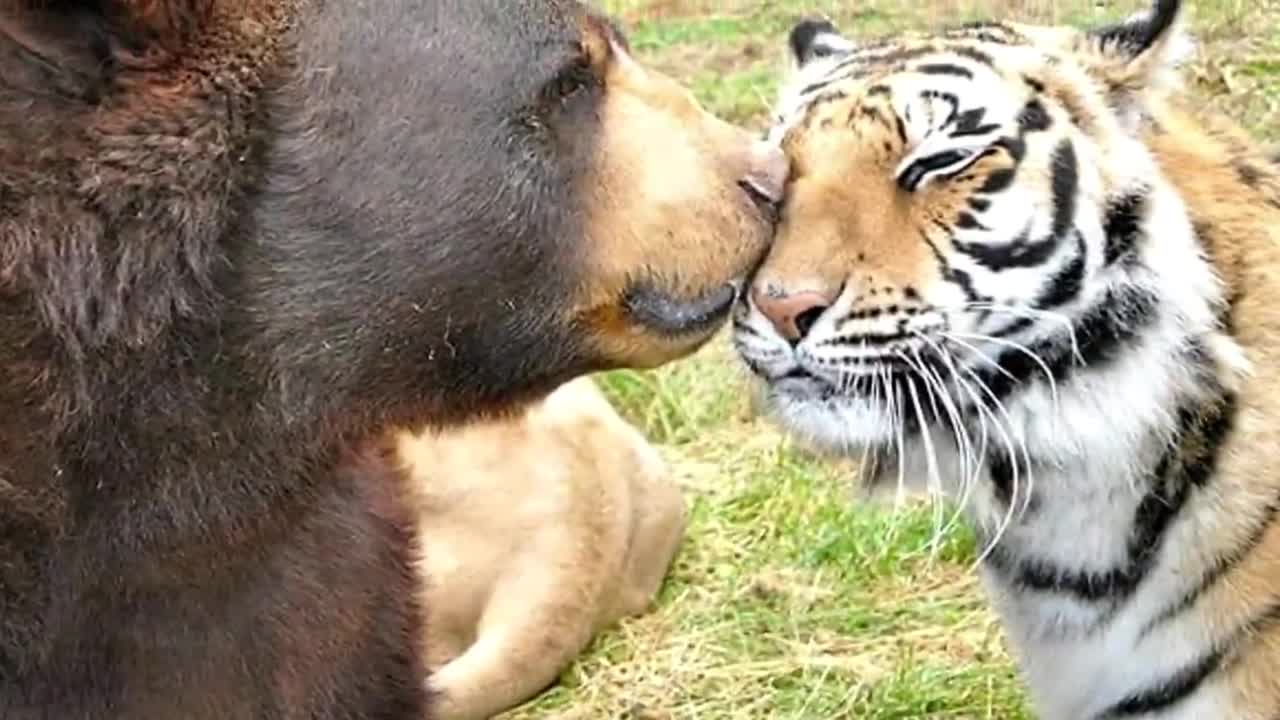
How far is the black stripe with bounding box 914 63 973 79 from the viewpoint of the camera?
359cm

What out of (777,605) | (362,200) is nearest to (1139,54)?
(362,200)

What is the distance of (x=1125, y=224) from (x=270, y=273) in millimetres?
1310

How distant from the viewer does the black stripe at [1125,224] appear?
355 centimetres

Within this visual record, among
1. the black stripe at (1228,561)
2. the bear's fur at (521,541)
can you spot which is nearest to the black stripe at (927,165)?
the black stripe at (1228,561)

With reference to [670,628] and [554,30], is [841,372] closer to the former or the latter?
[554,30]

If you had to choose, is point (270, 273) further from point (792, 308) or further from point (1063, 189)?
point (1063, 189)

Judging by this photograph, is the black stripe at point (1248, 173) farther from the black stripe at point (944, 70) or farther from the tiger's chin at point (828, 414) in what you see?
the tiger's chin at point (828, 414)

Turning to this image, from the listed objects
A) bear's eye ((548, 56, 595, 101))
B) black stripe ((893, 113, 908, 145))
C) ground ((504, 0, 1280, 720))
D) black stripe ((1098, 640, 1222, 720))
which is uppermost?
bear's eye ((548, 56, 595, 101))

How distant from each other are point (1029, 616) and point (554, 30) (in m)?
1.37

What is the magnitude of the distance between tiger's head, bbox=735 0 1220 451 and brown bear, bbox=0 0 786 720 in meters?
0.14

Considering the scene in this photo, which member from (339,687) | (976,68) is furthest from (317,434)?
(976,68)

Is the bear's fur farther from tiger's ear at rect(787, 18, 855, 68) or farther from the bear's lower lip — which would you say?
the bear's lower lip

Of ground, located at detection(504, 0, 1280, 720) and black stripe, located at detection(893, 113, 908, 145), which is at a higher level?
black stripe, located at detection(893, 113, 908, 145)

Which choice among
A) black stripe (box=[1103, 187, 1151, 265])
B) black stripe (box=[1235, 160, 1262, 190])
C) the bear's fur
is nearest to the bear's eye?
black stripe (box=[1103, 187, 1151, 265])
